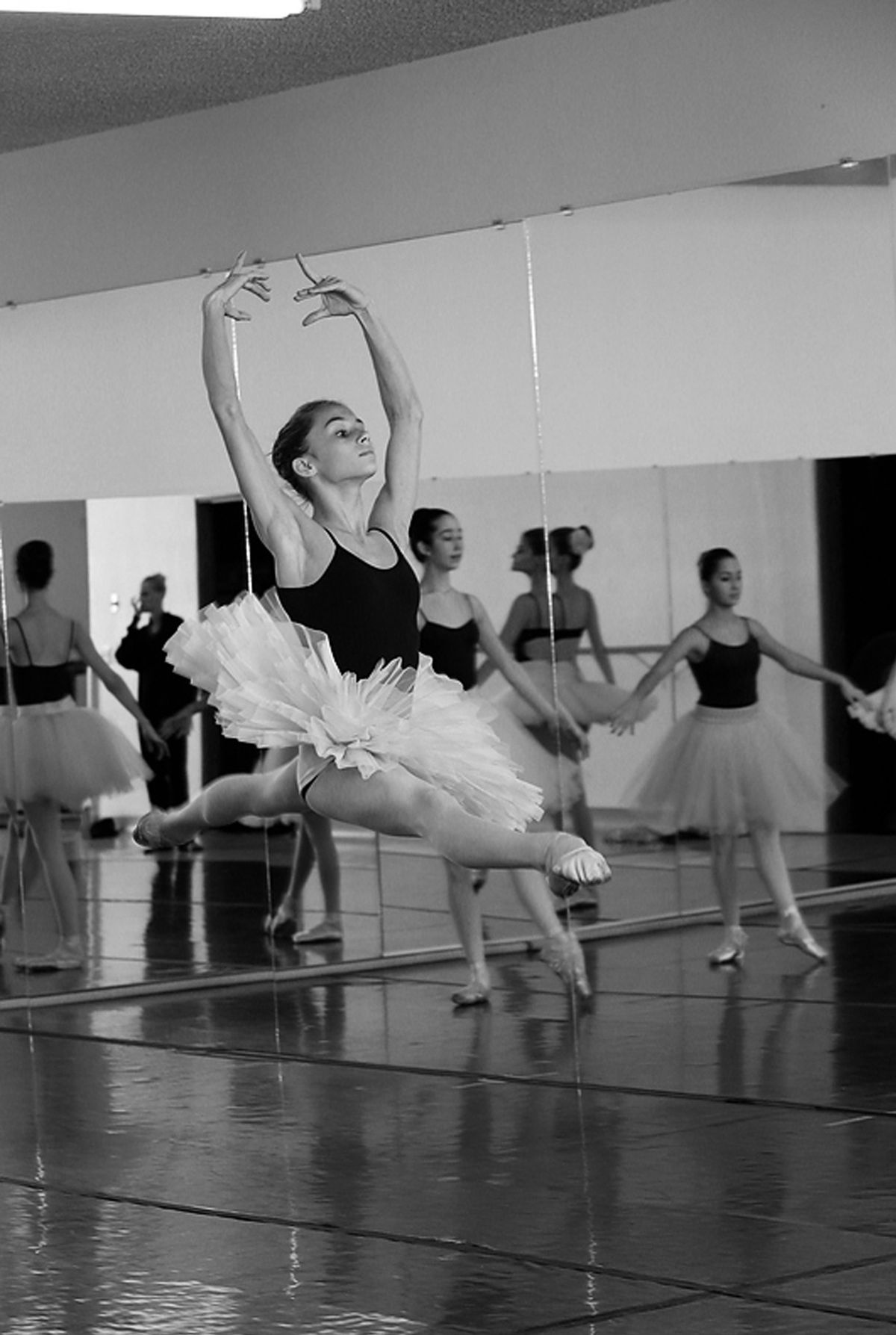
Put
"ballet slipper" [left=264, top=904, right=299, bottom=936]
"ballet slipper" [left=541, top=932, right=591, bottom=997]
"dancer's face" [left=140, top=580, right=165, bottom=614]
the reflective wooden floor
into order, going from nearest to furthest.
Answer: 1. the reflective wooden floor
2. "ballet slipper" [left=541, top=932, right=591, bottom=997]
3. "ballet slipper" [left=264, top=904, right=299, bottom=936]
4. "dancer's face" [left=140, top=580, right=165, bottom=614]

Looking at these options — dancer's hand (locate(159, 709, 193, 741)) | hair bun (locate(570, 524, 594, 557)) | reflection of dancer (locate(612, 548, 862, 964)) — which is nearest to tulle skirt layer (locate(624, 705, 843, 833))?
reflection of dancer (locate(612, 548, 862, 964))

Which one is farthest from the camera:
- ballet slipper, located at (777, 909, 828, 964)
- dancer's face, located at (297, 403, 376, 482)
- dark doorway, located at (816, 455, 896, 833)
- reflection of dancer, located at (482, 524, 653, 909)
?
reflection of dancer, located at (482, 524, 653, 909)

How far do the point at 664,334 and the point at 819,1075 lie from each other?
6.14ft

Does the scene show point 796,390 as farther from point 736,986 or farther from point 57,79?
point 57,79

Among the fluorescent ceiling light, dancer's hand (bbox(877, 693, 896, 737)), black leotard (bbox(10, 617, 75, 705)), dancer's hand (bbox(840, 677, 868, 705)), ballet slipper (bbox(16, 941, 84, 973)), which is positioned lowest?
ballet slipper (bbox(16, 941, 84, 973))

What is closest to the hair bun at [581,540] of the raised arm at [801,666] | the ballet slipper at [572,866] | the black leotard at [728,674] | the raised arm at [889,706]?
the black leotard at [728,674]

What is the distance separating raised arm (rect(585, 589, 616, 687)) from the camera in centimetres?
597

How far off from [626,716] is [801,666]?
20.9 inches

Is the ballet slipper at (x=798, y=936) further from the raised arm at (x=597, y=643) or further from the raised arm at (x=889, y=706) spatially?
the raised arm at (x=597, y=643)

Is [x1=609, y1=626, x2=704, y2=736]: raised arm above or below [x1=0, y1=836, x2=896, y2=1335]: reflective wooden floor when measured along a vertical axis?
above

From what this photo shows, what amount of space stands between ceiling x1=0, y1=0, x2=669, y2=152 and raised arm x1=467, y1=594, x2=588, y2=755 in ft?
5.27

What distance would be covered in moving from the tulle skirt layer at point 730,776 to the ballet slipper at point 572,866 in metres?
2.07

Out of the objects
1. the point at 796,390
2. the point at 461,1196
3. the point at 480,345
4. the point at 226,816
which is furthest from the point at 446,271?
the point at 461,1196

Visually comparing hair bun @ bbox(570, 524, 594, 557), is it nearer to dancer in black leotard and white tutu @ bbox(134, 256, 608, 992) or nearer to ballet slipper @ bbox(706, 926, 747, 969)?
ballet slipper @ bbox(706, 926, 747, 969)
